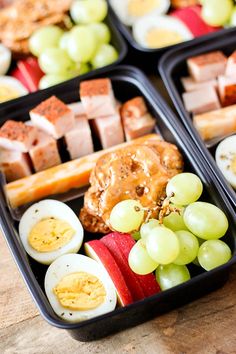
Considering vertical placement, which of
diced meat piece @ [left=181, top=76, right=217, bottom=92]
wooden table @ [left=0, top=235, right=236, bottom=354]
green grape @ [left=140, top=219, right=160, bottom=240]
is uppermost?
green grape @ [left=140, top=219, right=160, bottom=240]

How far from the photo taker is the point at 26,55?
2639mm

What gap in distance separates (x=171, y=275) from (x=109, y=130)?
27.5 inches

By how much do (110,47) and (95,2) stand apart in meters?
0.25

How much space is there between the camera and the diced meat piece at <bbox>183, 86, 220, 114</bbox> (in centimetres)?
230

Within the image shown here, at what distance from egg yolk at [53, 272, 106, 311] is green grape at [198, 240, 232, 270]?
0.31 metres

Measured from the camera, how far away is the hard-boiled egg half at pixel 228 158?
2.02m

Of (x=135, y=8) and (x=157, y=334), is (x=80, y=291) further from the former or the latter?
(x=135, y=8)

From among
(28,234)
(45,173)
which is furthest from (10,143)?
(28,234)

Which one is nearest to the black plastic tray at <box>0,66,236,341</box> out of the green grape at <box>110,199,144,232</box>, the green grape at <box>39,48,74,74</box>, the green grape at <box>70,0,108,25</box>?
the green grape at <box>39,48,74,74</box>

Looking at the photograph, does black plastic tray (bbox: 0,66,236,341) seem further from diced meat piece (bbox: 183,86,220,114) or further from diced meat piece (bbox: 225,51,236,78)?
diced meat piece (bbox: 225,51,236,78)

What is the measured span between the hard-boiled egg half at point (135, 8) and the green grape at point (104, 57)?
263 millimetres

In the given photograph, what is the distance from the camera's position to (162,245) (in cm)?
167

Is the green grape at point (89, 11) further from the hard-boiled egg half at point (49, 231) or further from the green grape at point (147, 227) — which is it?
the green grape at point (147, 227)

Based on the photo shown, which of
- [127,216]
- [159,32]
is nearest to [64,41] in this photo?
[159,32]
